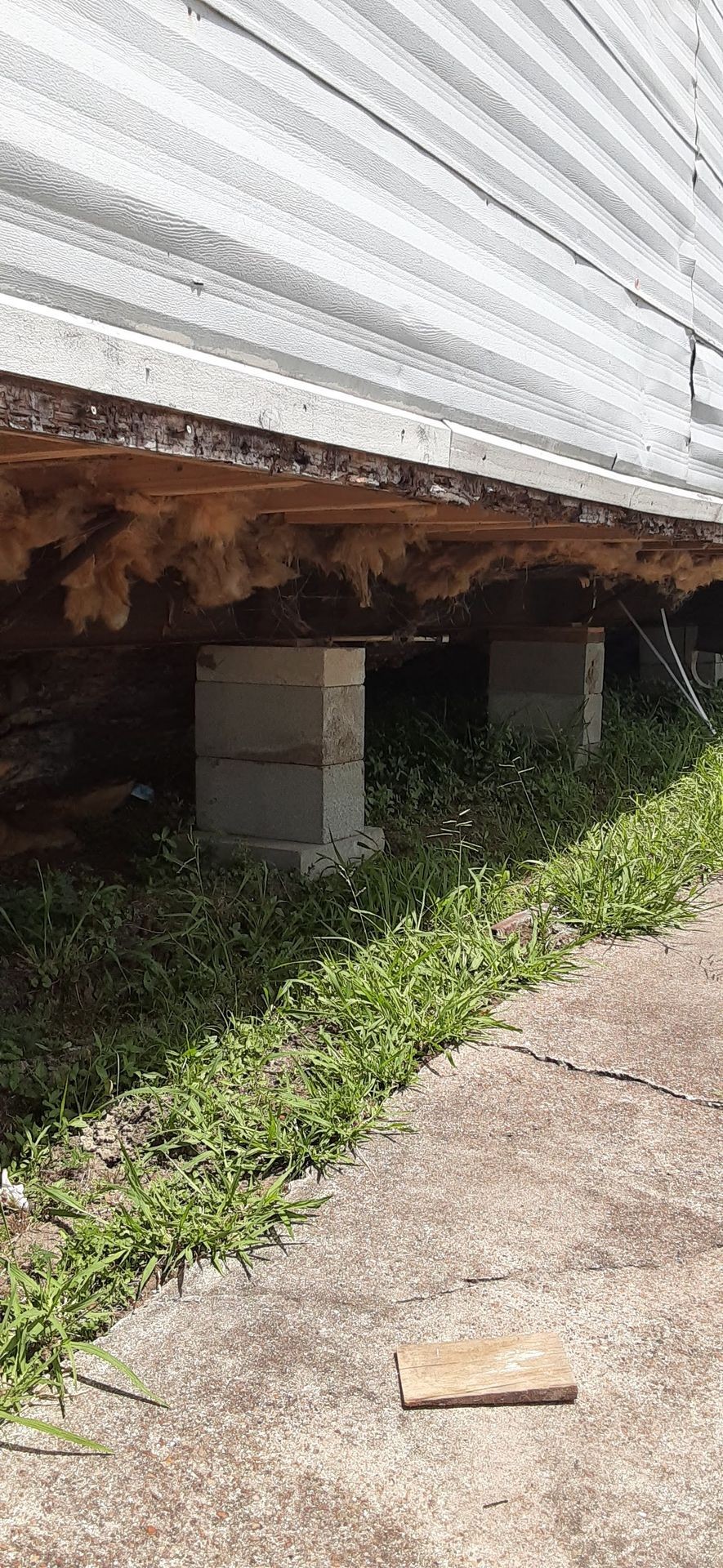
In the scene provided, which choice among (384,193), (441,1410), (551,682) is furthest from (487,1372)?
(551,682)

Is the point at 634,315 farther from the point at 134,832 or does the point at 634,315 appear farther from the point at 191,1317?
the point at 191,1317

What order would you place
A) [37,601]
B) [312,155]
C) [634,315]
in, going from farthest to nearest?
[634,315], [37,601], [312,155]

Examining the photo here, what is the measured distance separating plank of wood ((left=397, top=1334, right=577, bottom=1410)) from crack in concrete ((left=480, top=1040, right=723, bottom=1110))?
1.15 metres

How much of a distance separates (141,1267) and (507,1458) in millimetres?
Answer: 873

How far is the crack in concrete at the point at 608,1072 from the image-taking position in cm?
321

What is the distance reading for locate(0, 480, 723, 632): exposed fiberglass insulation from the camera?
3.37 m

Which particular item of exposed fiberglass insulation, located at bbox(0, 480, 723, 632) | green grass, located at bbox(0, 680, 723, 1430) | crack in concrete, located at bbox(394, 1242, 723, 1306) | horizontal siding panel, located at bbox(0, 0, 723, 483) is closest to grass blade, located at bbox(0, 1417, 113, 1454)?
green grass, located at bbox(0, 680, 723, 1430)

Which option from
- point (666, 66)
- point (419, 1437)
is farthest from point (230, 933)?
point (666, 66)

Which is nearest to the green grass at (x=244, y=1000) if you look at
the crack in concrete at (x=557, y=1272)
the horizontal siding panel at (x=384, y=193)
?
the crack in concrete at (x=557, y=1272)

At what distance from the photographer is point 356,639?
16.7 ft

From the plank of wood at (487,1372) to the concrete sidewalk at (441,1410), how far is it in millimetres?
29

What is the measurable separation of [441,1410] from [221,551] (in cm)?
282

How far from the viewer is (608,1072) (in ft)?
11.1

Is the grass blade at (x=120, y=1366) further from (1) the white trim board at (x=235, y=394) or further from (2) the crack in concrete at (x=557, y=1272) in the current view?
(1) the white trim board at (x=235, y=394)
